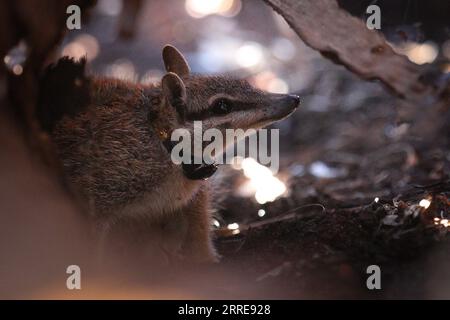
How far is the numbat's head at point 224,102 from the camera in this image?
127 inches

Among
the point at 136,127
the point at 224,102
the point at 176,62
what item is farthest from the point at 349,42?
the point at 136,127

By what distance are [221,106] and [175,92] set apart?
0.82ft

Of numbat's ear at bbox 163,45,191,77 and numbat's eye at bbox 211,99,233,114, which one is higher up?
numbat's ear at bbox 163,45,191,77

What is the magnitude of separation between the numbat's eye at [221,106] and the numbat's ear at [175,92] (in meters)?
0.16

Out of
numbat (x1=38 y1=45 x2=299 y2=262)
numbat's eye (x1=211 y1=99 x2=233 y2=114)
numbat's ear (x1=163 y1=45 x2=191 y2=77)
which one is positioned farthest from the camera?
numbat's ear (x1=163 y1=45 x2=191 y2=77)

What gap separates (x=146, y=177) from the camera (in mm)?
3191

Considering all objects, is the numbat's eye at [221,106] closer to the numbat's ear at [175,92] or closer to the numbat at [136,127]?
the numbat at [136,127]

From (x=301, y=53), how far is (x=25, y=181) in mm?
4817

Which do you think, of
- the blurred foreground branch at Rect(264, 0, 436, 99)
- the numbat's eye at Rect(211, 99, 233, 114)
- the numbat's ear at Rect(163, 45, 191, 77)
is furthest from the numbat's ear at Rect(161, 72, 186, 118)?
the blurred foreground branch at Rect(264, 0, 436, 99)

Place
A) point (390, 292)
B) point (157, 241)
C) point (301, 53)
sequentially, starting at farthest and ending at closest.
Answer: point (301, 53) < point (157, 241) < point (390, 292)

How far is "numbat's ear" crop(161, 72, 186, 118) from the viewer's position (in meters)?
3.18

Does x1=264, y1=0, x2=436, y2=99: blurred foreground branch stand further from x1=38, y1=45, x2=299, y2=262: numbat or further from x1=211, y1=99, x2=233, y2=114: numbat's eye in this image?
x1=211, y1=99, x2=233, y2=114: numbat's eye
